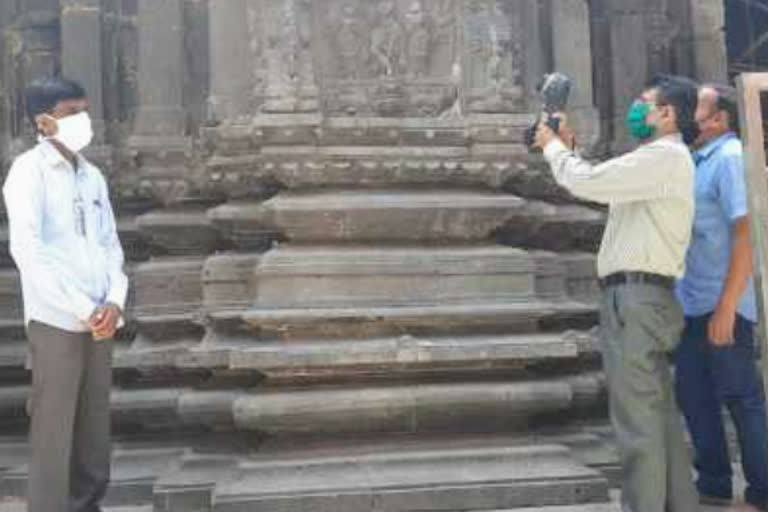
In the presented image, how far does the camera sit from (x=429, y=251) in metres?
5.10

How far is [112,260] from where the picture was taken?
4.45 meters

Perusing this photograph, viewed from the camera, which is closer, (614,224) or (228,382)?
(614,224)

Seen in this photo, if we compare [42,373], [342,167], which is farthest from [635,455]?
[42,373]

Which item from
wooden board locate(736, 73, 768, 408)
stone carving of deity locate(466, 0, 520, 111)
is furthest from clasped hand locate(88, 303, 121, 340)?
wooden board locate(736, 73, 768, 408)

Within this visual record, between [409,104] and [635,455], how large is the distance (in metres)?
2.09

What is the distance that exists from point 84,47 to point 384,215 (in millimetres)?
2799

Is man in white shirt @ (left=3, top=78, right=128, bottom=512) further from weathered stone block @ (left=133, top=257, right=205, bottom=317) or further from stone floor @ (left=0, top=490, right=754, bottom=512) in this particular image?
weathered stone block @ (left=133, top=257, right=205, bottom=317)

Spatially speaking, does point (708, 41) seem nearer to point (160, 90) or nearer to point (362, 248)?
point (362, 248)

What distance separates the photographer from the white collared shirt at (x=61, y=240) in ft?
13.5

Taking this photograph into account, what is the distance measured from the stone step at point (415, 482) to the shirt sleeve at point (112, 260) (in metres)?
0.93

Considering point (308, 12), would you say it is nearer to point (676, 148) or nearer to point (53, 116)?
point (53, 116)

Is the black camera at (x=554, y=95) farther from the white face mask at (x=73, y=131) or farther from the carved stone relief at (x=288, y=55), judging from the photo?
the white face mask at (x=73, y=131)

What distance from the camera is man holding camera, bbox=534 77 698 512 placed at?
410cm

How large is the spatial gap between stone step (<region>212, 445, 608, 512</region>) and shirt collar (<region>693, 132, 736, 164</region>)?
150cm
